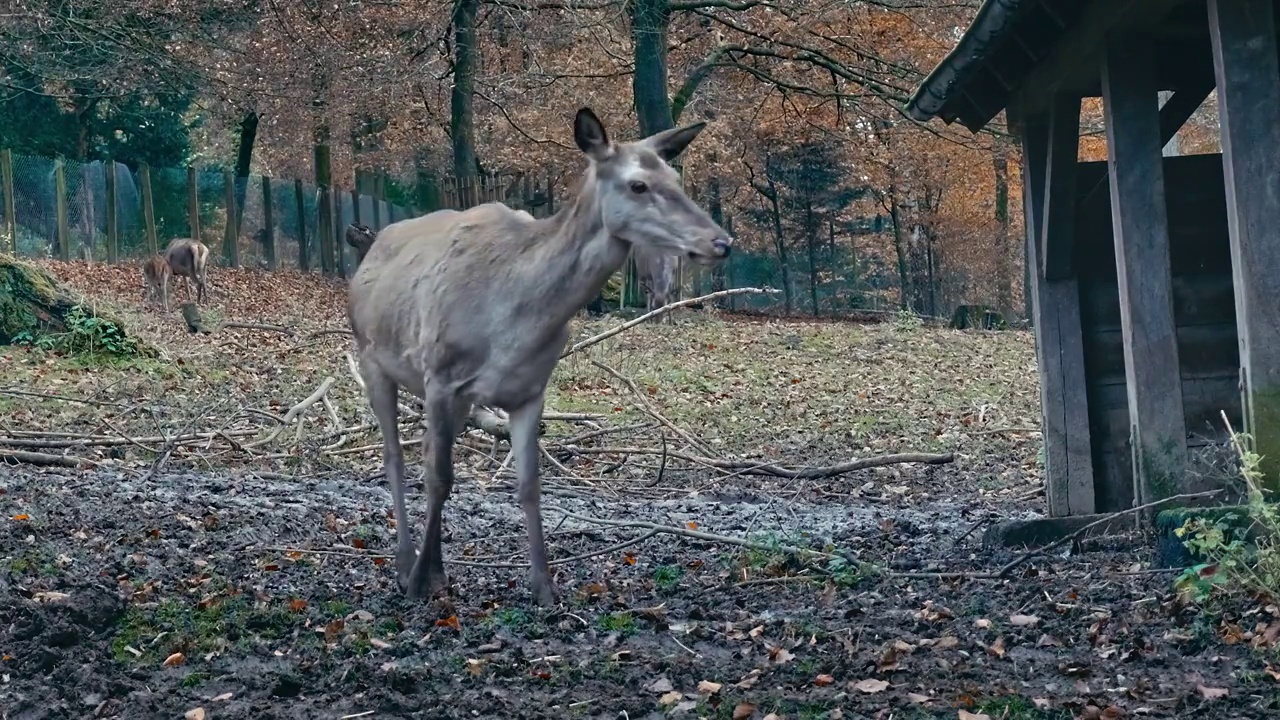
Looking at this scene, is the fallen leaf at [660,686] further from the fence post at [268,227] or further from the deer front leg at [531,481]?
the fence post at [268,227]

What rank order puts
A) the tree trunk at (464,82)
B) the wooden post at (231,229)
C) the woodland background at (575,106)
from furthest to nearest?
the wooden post at (231,229), the woodland background at (575,106), the tree trunk at (464,82)

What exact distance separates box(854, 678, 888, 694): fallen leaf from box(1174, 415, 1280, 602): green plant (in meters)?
1.27

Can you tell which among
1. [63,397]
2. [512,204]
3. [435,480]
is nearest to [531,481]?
[435,480]

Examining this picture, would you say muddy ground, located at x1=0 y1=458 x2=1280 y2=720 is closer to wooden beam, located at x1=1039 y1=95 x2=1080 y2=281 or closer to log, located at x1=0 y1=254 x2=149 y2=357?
wooden beam, located at x1=1039 y1=95 x2=1080 y2=281

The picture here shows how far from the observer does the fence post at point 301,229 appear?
33.6 m

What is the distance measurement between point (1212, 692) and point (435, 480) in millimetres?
3320

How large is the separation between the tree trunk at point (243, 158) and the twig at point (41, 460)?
22.9 metres

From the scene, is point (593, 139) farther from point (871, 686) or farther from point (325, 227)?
point (325, 227)

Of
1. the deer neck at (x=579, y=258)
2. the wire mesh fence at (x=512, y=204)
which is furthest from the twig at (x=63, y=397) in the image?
the wire mesh fence at (x=512, y=204)

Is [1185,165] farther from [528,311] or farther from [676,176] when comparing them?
[528,311]

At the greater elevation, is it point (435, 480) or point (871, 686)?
point (435, 480)

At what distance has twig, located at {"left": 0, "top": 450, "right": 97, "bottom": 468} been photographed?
9.90m

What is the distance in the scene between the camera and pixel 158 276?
82.4ft

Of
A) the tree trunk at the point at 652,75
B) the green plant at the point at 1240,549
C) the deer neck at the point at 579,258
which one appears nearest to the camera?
the green plant at the point at 1240,549
